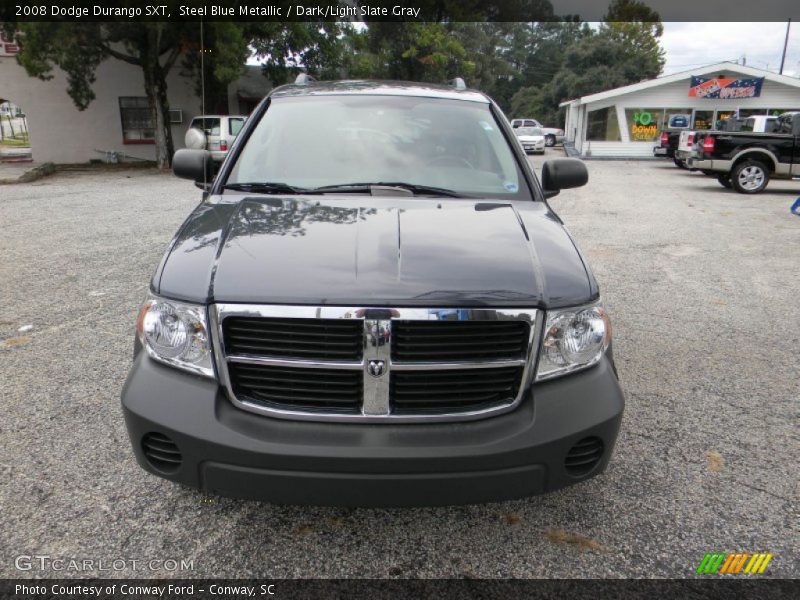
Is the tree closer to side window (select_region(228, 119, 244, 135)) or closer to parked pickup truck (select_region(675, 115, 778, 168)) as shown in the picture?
parked pickup truck (select_region(675, 115, 778, 168))

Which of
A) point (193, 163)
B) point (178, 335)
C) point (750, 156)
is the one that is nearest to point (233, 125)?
point (750, 156)

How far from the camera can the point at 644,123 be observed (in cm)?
2784

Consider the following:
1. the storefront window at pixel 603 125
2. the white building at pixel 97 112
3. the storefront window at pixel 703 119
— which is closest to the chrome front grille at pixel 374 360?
the white building at pixel 97 112

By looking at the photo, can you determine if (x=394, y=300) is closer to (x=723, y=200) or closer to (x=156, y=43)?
(x=723, y=200)

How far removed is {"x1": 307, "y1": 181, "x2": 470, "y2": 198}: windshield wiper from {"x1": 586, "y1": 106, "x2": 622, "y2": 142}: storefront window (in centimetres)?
2797

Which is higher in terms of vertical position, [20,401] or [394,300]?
[394,300]

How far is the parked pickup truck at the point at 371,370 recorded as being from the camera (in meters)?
1.94

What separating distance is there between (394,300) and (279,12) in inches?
757

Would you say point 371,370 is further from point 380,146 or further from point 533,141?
point 533,141

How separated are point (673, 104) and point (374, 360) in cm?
2970

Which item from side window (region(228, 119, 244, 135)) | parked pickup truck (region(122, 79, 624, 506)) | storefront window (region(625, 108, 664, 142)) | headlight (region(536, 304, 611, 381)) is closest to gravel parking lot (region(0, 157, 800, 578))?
parked pickup truck (region(122, 79, 624, 506))

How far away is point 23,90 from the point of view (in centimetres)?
2211

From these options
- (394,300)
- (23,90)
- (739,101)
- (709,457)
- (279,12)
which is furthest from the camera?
(739,101)

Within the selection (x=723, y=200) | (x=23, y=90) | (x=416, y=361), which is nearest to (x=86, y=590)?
(x=416, y=361)
